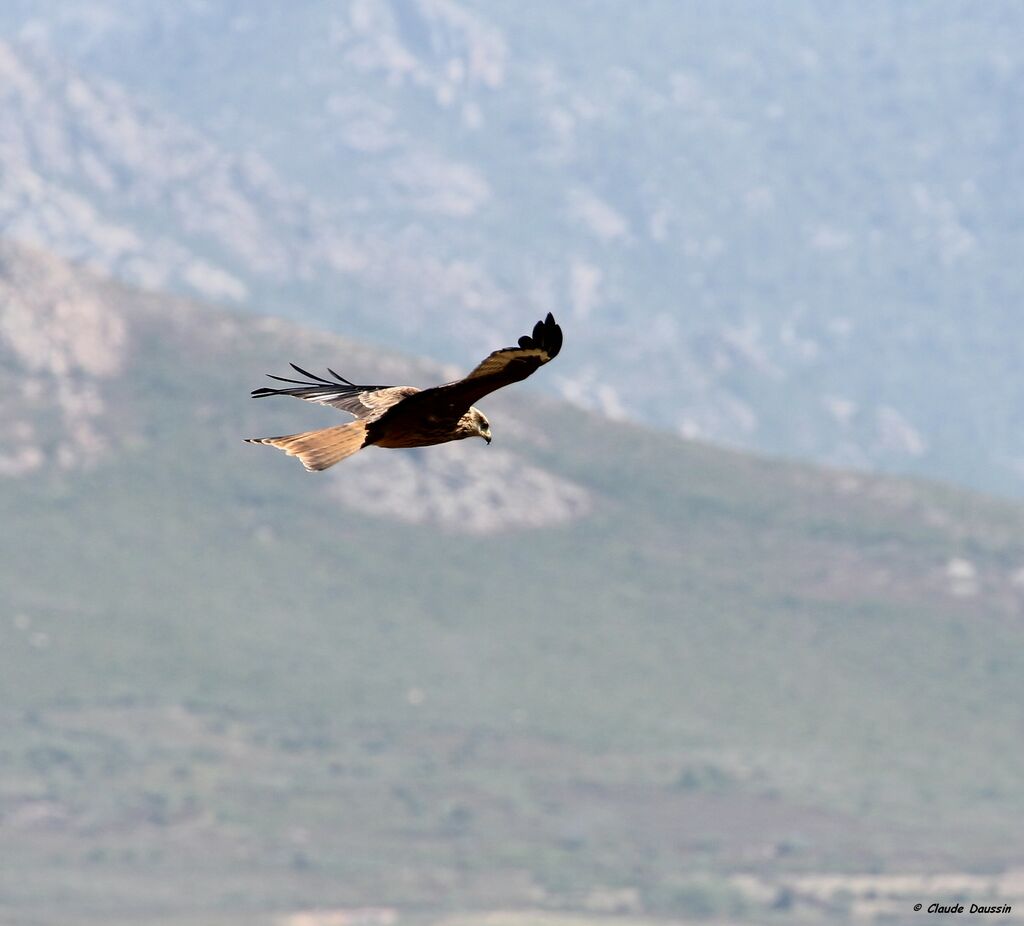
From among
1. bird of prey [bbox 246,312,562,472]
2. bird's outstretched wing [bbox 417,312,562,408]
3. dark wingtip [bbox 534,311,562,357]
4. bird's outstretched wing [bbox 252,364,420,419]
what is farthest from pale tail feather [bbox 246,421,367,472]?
dark wingtip [bbox 534,311,562,357]

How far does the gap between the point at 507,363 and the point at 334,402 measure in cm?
303

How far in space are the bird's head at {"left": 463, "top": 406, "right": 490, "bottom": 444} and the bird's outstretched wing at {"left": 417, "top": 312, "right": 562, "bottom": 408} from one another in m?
0.31

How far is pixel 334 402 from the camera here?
84.4 feet

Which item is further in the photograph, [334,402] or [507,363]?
[334,402]

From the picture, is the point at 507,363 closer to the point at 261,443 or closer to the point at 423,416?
the point at 423,416

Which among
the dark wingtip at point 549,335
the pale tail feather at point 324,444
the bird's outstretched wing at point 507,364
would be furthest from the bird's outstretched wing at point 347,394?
the dark wingtip at point 549,335

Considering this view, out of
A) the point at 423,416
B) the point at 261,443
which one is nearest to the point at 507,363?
the point at 423,416

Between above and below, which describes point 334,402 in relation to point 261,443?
above

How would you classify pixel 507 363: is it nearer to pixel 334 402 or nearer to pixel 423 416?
pixel 423 416

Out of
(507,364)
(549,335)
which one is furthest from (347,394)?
(549,335)

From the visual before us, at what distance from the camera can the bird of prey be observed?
23234 mm

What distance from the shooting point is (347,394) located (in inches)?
1029

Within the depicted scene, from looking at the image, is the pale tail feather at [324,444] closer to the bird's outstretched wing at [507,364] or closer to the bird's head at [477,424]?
the bird's outstretched wing at [507,364]

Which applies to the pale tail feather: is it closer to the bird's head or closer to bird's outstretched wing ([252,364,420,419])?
bird's outstretched wing ([252,364,420,419])
